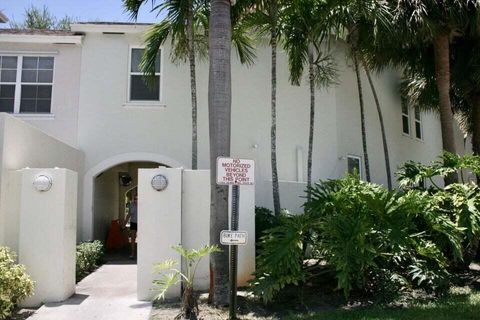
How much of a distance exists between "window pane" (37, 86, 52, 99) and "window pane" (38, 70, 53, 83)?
0.21 metres

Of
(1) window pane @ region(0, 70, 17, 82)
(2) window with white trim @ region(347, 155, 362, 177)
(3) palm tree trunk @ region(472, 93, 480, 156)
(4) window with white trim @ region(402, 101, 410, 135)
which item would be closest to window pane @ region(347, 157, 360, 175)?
(2) window with white trim @ region(347, 155, 362, 177)

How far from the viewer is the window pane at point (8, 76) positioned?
44.0ft

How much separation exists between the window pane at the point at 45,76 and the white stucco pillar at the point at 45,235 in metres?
6.21

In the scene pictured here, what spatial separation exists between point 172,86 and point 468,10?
7.92m

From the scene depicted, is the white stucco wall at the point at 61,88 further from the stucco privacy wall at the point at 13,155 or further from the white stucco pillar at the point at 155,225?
the white stucco pillar at the point at 155,225

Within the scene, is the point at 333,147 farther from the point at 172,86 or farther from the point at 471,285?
the point at 471,285

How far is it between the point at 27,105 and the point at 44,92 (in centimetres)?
59

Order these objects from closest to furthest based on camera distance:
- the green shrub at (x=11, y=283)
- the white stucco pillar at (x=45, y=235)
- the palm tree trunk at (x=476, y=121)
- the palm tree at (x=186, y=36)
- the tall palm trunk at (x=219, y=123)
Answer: the green shrub at (x=11, y=283) → the tall palm trunk at (x=219, y=123) → the white stucco pillar at (x=45, y=235) → the palm tree at (x=186, y=36) → the palm tree trunk at (x=476, y=121)

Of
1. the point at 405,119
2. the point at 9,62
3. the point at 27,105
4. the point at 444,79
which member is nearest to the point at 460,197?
the point at 444,79

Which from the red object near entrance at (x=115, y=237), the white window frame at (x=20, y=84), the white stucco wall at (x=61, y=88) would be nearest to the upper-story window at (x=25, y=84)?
the white window frame at (x=20, y=84)

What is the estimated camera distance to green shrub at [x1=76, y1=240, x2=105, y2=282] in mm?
10234

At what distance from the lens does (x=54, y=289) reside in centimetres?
784

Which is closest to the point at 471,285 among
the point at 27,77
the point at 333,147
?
the point at 333,147

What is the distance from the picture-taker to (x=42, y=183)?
787 cm
